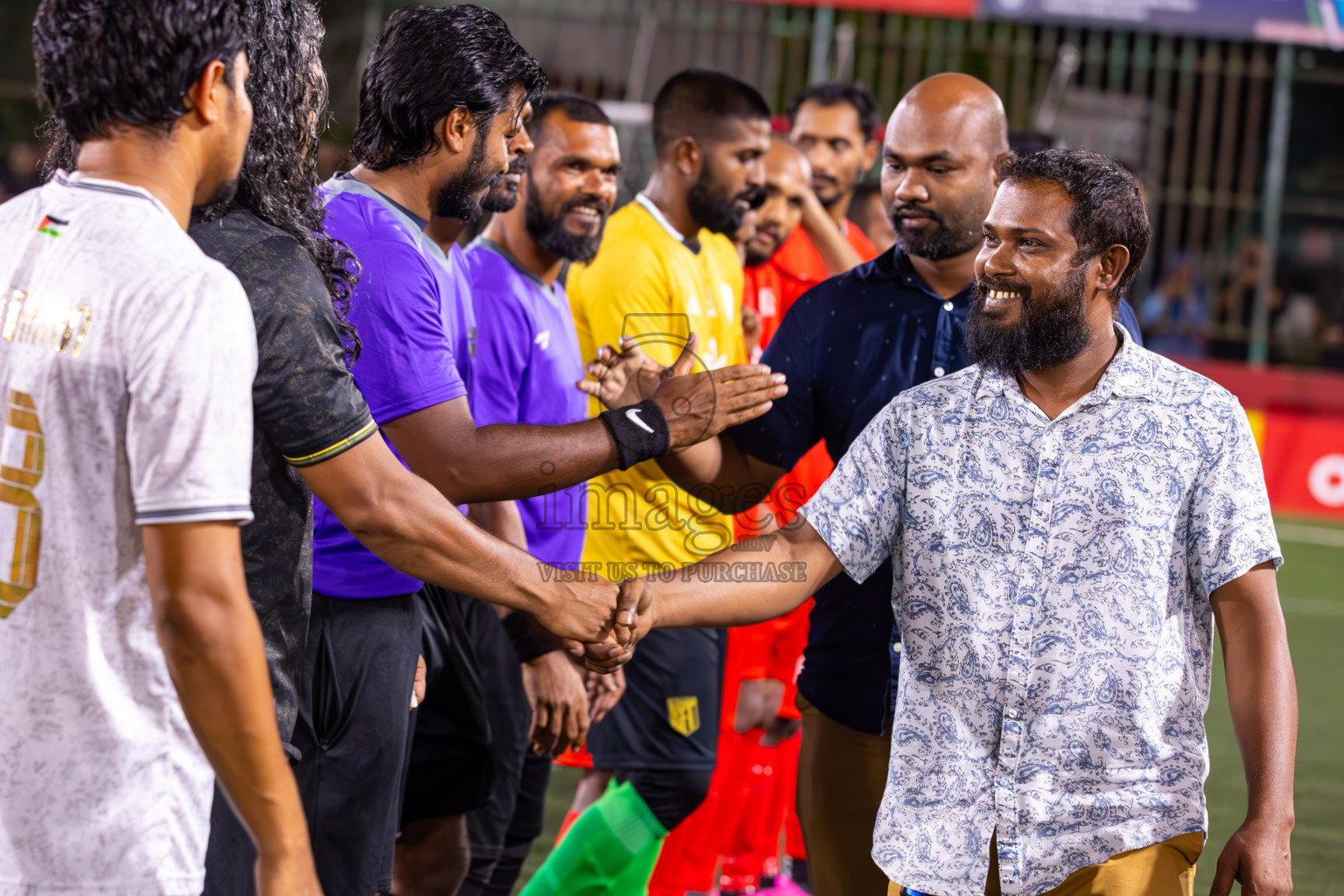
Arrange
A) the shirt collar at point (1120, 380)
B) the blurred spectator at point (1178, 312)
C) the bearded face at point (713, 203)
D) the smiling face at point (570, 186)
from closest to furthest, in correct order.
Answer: the shirt collar at point (1120, 380) → the smiling face at point (570, 186) → the bearded face at point (713, 203) → the blurred spectator at point (1178, 312)

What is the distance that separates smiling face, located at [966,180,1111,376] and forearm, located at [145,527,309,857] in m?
1.52

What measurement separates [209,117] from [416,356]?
0.99m

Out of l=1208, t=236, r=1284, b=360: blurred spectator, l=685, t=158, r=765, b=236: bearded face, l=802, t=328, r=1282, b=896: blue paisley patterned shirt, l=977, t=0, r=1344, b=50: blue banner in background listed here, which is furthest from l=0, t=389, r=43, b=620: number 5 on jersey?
l=1208, t=236, r=1284, b=360: blurred spectator

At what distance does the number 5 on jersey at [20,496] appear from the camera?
5.60ft

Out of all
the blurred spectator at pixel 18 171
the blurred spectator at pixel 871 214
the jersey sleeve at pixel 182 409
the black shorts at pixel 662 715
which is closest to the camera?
the jersey sleeve at pixel 182 409

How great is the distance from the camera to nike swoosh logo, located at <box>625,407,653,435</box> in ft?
9.59

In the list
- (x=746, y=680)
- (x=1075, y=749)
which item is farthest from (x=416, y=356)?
(x=746, y=680)

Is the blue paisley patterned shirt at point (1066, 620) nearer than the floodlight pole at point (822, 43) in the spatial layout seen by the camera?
Yes

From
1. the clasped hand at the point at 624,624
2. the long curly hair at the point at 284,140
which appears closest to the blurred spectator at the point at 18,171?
the long curly hair at the point at 284,140

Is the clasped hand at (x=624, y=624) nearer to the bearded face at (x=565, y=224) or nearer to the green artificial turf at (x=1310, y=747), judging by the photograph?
the bearded face at (x=565, y=224)

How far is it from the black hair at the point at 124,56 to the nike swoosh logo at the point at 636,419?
1.33m

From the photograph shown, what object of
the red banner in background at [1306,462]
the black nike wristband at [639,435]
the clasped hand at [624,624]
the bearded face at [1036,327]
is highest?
the bearded face at [1036,327]

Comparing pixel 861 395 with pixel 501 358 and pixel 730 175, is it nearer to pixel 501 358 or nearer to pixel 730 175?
pixel 501 358

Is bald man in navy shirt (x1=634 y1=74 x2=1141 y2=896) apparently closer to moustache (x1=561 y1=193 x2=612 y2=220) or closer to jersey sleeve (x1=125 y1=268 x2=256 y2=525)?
moustache (x1=561 y1=193 x2=612 y2=220)
